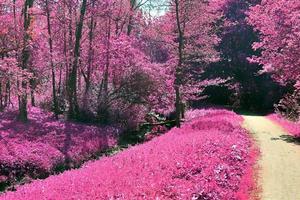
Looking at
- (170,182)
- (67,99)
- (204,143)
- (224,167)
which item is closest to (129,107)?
(67,99)

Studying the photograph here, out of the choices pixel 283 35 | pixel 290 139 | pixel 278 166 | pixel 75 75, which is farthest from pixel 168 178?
pixel 75 75

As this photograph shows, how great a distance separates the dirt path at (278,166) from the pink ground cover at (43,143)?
9.67m

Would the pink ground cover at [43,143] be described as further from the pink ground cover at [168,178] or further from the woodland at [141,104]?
the pink ground cover at [168,178]

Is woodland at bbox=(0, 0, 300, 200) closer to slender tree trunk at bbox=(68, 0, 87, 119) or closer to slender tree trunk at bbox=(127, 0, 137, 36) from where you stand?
slender tree trunk at bbox=(68, 0, 87, 119)

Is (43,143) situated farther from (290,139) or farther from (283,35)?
(283,35)

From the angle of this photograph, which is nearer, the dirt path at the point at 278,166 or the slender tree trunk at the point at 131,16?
the dirt path at the point at 278,166

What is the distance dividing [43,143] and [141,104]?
1123cm

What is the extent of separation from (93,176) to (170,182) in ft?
7.82

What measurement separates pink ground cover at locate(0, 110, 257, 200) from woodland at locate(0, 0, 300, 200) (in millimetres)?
47

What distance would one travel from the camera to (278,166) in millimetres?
15820

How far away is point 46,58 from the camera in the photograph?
39.6 m

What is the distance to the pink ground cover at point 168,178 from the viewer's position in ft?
34.2

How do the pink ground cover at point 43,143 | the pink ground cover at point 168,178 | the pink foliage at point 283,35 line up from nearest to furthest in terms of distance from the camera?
1. the pink ground cover at point 168,178
2. the pink ground cover at point 43,143
3. the pink foliage at point 283,35

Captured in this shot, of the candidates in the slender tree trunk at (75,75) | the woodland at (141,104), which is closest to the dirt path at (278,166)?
the woodland at (141,104)
